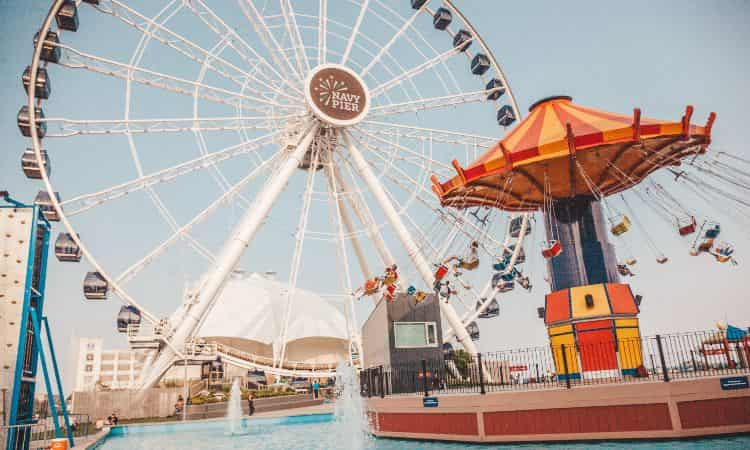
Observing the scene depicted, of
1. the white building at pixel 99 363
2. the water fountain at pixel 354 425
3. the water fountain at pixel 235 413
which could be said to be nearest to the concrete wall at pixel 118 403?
the water fountain at pixel 235 413

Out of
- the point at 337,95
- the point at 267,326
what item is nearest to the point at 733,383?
the point at 337,95

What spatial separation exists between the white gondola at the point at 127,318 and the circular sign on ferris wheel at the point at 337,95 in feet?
37.1

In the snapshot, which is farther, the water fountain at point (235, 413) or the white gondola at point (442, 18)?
the white gondola at point (442, 18)

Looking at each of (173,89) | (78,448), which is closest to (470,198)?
(78,448)

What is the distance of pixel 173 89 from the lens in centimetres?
2295

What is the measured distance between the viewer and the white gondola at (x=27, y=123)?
66.2 feet

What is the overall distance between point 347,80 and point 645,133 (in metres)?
16.8

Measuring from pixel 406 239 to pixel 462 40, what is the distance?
11.1m

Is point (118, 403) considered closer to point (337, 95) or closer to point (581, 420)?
point (337, 95)

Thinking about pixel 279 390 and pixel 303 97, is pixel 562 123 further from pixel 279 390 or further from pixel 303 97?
pixel 279 390

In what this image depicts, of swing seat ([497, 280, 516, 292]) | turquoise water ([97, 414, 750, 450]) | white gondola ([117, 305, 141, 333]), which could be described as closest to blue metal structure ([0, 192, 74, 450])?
turquoise water ([97, 414, 750, 450])

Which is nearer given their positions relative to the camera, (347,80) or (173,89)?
(173,89)

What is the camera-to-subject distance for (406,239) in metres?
25.1

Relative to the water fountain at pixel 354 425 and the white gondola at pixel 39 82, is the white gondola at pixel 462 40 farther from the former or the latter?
the white gondola at pixel 39 82
